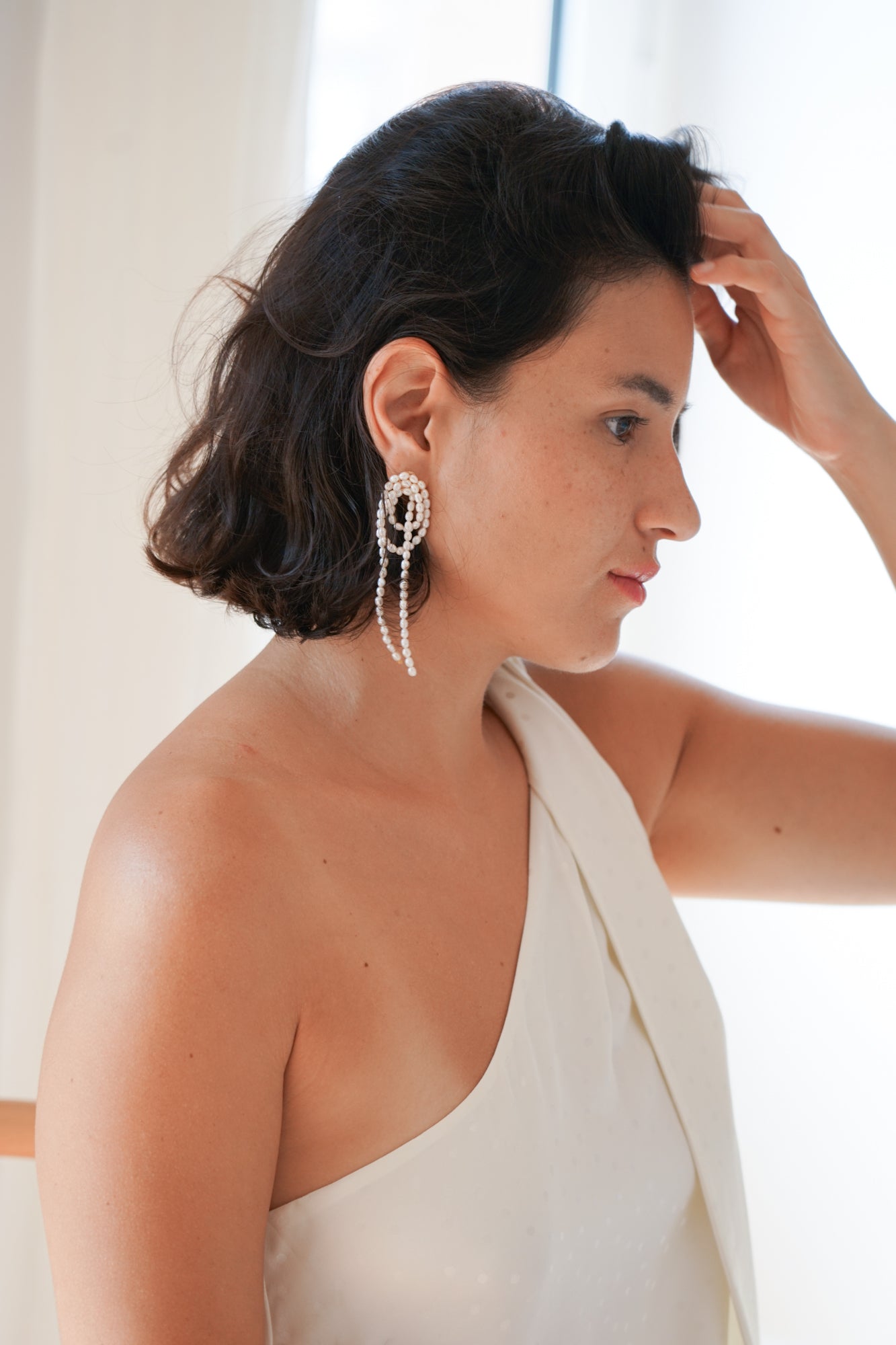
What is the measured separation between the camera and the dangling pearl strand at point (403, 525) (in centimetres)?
96

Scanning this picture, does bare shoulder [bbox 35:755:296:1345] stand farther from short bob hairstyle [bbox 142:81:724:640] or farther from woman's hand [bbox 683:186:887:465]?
woman's hand [bbox 683:186:887:465]

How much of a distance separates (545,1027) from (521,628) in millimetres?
333

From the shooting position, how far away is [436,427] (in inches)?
37.4

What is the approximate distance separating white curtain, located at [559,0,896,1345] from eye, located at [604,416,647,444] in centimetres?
91

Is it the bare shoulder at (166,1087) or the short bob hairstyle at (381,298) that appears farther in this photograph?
the short bob hairstyle at (381,298)

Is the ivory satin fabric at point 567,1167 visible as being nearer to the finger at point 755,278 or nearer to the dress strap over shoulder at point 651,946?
the dress strap over shoulder at point 651,946

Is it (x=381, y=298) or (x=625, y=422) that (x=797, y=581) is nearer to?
(x=625, y=422)

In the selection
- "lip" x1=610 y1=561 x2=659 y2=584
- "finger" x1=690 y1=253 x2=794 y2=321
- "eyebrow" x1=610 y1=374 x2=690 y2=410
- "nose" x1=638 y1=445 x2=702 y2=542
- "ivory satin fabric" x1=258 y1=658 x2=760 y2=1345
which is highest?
"finger" x1=690 y1=253 x2=794 y2=321

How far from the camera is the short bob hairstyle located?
0.93 m

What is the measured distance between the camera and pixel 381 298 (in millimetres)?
945

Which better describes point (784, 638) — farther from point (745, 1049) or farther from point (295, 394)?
point (295, 394)

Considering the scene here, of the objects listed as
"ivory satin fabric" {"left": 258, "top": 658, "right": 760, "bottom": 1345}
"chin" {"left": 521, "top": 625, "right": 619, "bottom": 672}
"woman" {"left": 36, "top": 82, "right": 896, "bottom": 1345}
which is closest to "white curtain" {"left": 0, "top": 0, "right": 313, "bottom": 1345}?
"woman" {"left": 36, "top": 82, "right": 896, "bottom": 1345}

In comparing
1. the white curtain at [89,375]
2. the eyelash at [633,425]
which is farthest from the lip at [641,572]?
the white curtain at [89,375]

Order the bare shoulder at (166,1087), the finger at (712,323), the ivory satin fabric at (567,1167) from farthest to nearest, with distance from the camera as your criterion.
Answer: the finger at (712,323) → the ivory satin fabric at (567,1167) → the bare shoulder at (166,1087)
